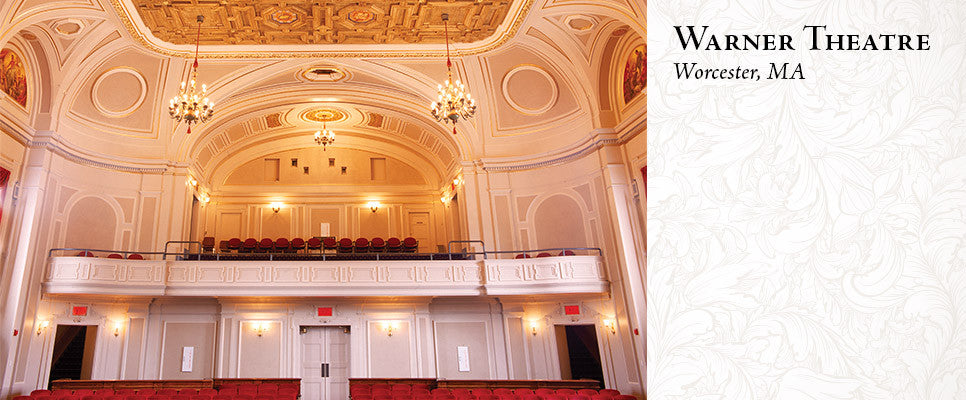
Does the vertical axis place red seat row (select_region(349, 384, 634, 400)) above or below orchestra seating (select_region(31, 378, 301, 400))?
below

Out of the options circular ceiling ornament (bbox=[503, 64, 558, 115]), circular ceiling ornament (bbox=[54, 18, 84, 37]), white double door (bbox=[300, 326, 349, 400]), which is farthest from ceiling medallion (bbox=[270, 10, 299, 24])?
white double door (bbox=[300, 326, 349, 400])

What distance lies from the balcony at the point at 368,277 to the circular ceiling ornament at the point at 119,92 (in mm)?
4315

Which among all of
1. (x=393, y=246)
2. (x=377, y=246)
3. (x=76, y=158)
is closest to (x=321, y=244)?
(x=377, y=246)

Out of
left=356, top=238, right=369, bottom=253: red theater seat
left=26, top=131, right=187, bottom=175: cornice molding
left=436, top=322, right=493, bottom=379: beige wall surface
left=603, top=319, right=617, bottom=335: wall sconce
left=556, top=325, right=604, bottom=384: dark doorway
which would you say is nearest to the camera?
left=26, top=131, right=187, bottom=175: cornice molding

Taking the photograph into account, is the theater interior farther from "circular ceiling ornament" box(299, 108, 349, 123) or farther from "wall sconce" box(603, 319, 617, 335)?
"circular ceiling ornament" box(299, 108, 349, 123)

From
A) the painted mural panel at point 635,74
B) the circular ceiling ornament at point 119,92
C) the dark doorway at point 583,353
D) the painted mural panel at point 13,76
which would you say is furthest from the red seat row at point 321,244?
the painted mural panel at point 635,74

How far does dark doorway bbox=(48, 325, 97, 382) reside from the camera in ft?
40.3

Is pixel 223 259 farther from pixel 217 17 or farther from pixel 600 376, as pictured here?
pixel 600 376
